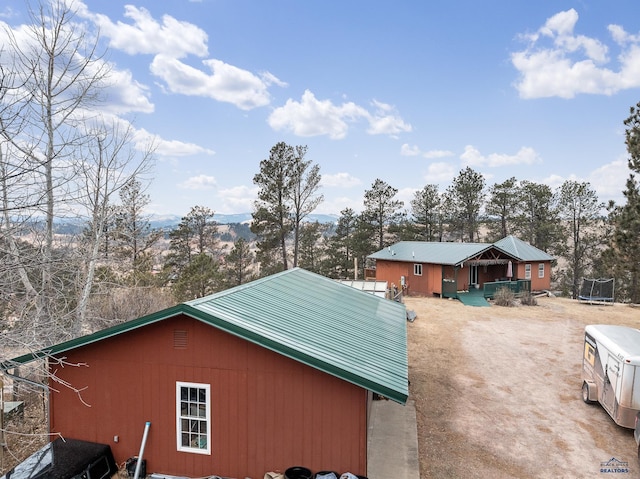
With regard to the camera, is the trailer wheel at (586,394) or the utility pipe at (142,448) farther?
the trailer wheel at (586,394)

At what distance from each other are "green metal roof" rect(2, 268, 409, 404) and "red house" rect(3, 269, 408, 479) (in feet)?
0.11

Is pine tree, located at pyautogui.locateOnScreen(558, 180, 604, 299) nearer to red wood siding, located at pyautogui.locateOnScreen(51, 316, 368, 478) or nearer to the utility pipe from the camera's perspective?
red wood siding, located at pyautogui.locateOnScreen(51, 316, 368, 478)

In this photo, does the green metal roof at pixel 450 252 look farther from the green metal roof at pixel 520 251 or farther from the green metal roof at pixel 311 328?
the green metal roof at pixel 311 328

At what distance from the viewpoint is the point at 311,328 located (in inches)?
323

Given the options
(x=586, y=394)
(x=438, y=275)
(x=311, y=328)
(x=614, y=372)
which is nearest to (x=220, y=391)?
(x=311, y=328)

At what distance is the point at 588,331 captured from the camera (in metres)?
11.0

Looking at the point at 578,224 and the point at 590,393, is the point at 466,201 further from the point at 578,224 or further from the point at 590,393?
the point at 590,393

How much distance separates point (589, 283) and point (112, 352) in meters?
30.2

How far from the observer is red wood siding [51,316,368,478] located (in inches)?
264

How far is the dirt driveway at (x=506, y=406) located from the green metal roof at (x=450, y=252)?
7551mm

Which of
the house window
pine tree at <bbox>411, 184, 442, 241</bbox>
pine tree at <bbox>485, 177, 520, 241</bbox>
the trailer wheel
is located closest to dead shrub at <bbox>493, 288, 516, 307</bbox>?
the trailer wheel

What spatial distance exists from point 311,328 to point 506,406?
6.48 meters

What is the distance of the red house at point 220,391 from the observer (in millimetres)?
6668

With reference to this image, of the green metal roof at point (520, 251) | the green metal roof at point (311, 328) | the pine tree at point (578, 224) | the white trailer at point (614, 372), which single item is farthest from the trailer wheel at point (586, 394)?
the pine tree at point (578, 224)
